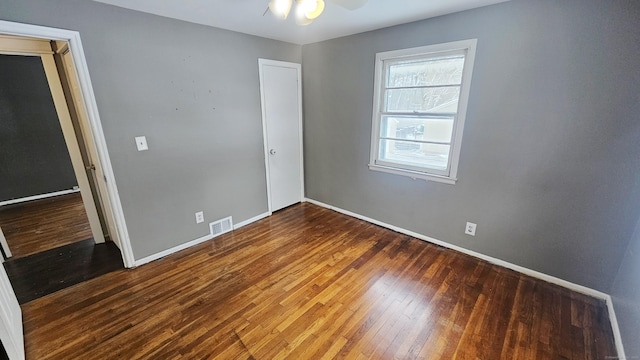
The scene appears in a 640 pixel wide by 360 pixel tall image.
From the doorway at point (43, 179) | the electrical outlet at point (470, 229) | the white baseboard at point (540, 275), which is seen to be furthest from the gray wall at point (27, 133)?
the electrical outlet at point (470, 229)

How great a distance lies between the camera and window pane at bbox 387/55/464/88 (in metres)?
2.34

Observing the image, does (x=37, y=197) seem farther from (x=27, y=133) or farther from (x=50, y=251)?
(x=50, y=251)

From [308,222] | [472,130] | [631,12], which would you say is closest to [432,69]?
[472,130]

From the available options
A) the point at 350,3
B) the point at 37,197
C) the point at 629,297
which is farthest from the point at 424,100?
the point at 37,197

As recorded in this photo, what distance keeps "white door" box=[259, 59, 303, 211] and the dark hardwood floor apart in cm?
187

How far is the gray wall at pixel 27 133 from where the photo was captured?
151 inches

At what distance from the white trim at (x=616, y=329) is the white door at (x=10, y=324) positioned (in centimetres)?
351

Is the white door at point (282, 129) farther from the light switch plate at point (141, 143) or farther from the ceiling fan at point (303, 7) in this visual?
the ceiling fan at point (303, 7)

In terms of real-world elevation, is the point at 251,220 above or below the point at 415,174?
below

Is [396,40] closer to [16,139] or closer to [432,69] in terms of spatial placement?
[432,69]

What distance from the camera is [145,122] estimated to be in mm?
2287

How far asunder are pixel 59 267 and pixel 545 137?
450cm

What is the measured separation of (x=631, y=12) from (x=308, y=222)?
3.22 metres

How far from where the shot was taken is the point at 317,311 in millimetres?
1905
